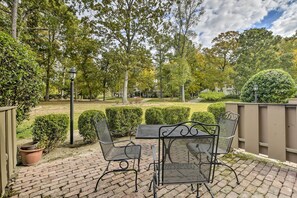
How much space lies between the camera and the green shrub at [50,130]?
3.48 meters

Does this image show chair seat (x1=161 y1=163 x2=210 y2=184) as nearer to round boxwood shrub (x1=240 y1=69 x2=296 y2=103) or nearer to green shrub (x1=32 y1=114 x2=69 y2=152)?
green shrub (x1=32 y1=114 x2=69 y2=152)

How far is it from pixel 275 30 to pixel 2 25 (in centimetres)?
2710

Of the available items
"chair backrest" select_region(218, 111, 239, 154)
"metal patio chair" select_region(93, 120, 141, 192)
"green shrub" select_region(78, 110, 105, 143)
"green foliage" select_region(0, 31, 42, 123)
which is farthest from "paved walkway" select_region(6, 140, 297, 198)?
"green foliage" select_region(0, 31, 42, 123)

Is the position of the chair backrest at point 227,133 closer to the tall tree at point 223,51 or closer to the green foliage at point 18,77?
the green foliage at point 18,77

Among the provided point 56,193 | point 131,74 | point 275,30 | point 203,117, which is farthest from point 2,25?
point 275,30

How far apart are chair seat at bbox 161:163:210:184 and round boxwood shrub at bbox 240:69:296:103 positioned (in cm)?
729

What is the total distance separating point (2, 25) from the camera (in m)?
7.27

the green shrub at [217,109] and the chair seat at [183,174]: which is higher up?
the green shrub at [217,109]

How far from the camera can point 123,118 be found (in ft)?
15.7

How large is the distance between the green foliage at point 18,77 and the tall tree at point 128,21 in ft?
38.1

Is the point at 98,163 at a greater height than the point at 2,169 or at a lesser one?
lesser

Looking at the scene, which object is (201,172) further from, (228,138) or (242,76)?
(242,76)

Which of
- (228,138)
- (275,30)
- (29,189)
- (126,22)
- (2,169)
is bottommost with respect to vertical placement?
(29,189)

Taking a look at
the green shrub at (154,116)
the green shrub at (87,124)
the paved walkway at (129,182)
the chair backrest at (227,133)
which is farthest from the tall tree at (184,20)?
the paved walkway at (129,182)
